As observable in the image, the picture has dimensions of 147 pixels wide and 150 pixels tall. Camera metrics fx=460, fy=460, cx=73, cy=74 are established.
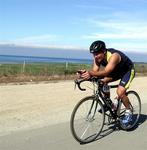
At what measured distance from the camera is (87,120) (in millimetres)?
8172

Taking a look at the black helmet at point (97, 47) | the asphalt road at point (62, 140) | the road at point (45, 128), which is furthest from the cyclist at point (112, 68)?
the road at point (45, 128)

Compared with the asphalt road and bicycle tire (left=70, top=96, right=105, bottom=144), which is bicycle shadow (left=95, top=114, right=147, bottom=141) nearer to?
the asphalt road

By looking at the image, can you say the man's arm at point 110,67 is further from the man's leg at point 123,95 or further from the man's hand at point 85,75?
the man's leg at point 123,95

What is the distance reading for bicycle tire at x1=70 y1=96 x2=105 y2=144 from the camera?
7.80m

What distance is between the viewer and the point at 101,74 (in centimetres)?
800

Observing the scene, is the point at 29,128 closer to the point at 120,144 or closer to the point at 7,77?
the point at 120,144

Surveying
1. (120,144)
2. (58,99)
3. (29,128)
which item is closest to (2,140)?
(29,128)

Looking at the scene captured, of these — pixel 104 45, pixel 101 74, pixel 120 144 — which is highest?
pixel 104 45

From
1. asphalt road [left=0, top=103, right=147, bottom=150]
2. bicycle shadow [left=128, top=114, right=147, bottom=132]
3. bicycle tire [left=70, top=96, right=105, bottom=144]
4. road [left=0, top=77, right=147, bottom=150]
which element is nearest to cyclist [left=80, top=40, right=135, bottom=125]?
bicycle shadow [left=128, top=114, right=147, bottom=132]

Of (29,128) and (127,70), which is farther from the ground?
(127,70)

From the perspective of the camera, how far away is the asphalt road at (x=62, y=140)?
752 cm

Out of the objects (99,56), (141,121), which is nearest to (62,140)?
(99,56)

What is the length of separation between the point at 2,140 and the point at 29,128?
123 centimetres

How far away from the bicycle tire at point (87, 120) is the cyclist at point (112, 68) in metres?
0.49
